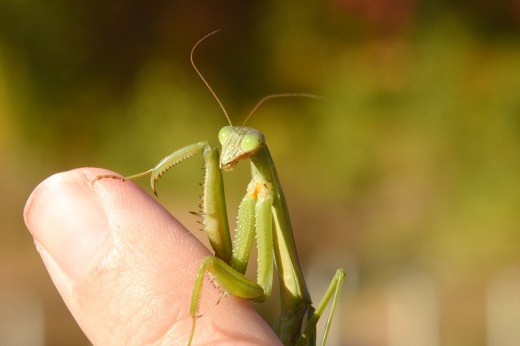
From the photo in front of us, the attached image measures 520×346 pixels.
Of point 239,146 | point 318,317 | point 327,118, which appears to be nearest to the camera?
point 239,146

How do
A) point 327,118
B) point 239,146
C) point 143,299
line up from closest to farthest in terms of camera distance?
point 143,299, point 239,146, point 327,118

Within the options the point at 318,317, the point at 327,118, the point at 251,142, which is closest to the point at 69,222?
the point at 251,142

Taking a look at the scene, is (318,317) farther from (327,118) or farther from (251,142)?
(327,118)

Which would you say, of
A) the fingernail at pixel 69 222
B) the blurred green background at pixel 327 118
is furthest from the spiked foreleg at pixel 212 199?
the blurred green background at pixel 327 118

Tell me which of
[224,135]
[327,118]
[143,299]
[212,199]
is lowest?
[327,118]

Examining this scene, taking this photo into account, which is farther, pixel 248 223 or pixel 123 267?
pixel 248 223

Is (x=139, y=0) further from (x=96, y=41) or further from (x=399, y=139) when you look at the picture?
(x=399, y=139)

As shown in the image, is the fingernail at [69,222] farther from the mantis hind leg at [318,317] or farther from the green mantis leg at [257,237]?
the mantis hind leg at [318,317]
